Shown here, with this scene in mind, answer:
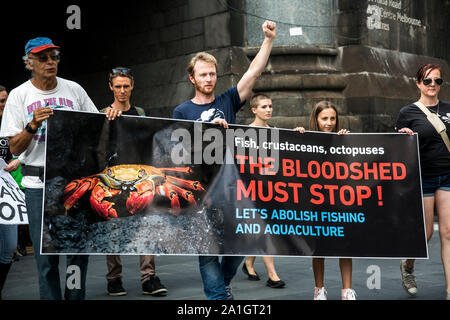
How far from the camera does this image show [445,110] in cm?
535

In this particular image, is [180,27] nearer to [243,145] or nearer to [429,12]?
[429,12]

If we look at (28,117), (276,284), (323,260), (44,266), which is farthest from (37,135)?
(276,284)

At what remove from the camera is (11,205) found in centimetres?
460

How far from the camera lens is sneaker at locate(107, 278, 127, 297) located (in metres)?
5.41

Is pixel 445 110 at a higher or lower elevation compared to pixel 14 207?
higher

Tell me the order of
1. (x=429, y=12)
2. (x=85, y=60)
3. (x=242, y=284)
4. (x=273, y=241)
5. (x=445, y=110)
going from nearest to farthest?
(x=273, y=241), (x=445, y=110), (x=242, y=284), (x=429, y=12), (x=85, y=60)

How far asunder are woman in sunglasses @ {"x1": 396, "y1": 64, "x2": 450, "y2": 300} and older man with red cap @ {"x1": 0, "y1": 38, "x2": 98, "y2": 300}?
292cm

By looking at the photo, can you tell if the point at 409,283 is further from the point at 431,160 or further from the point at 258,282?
the point at 258,282

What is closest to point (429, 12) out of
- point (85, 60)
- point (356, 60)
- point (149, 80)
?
point (356, 60)

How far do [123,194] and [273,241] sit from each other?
3.94 ft

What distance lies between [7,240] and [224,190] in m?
1.75

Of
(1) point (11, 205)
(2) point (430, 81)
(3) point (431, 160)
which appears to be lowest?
(1) point (11, 205)

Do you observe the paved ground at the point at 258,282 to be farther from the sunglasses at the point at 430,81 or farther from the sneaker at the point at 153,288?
the sunglasses at the point at 430,81

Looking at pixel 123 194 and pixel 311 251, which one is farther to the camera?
pixel 311 251
